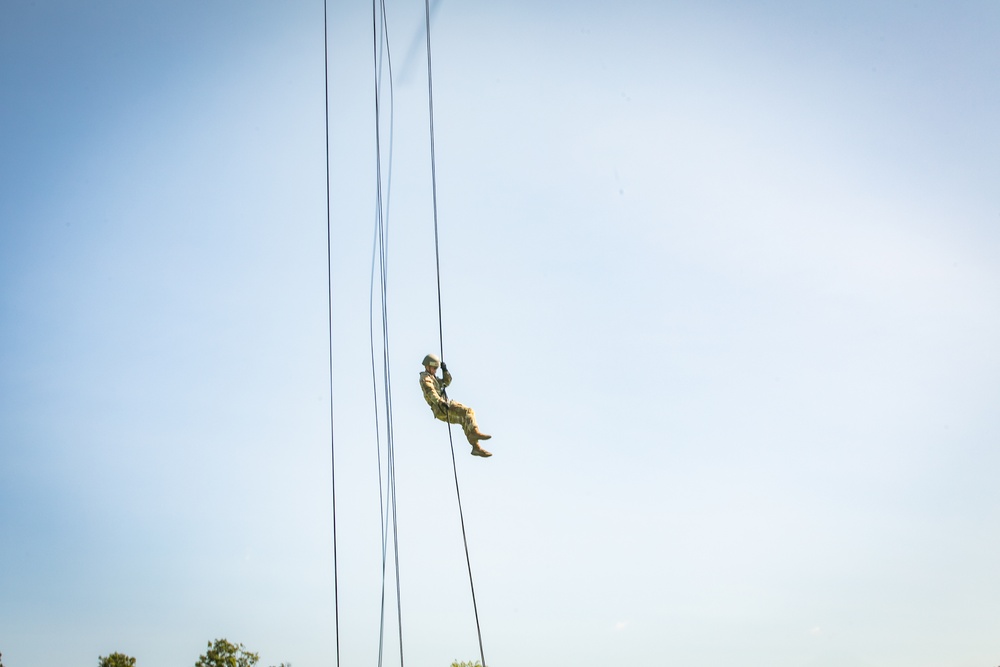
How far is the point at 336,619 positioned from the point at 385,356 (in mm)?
3925

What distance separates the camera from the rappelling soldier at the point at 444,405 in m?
A: 11.6

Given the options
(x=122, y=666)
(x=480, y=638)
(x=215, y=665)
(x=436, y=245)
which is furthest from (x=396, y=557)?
(x=122, y=666)

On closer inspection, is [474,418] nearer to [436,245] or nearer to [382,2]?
[436,245]

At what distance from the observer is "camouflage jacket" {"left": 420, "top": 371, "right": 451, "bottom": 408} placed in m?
11.7

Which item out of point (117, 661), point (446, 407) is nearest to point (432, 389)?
point (446, 407)

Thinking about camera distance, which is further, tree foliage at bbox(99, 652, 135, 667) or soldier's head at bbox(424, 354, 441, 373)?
tree foliage at bbox(99, 652, 135, 667)

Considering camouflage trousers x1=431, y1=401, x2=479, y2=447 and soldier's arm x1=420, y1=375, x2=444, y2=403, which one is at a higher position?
soldier's arm x1=420, y1=375, x2=444, y2=403

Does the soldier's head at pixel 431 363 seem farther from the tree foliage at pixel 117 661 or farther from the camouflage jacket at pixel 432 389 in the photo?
the tree foliage at pixel 117 661

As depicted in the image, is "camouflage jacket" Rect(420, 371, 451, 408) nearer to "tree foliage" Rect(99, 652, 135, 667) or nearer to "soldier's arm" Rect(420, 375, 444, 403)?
"soldier's arm" Rect(420, 375, 444, 403)

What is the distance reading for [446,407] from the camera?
1174 centimetres

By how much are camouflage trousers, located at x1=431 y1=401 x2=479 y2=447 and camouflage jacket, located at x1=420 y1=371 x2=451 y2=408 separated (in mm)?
60

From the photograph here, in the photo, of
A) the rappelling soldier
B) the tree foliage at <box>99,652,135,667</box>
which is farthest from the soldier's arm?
the tree foliage at <box>99,652,135,667</box>

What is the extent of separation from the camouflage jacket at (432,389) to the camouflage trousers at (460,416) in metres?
0.06

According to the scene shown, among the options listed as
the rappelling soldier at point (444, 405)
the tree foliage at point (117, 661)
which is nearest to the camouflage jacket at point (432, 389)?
the rappelling soldier at point (444, 405)
